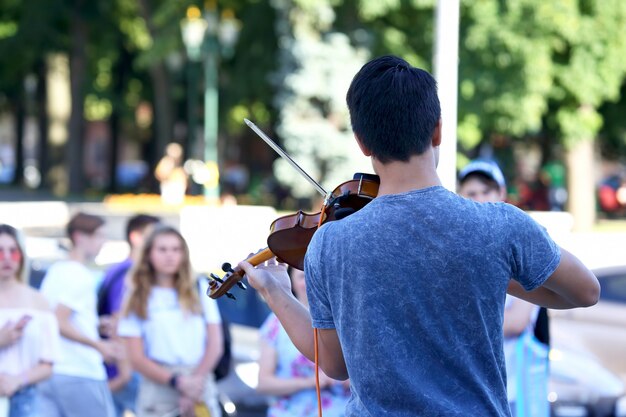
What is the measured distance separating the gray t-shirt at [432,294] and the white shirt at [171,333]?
362cm

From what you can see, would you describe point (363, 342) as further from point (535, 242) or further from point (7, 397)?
point (7, 397)

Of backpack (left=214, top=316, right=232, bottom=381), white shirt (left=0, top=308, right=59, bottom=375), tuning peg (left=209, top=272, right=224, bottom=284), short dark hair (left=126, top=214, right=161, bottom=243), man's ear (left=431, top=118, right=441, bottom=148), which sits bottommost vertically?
backpack (left=214, top=316, right=232, bottom=381)

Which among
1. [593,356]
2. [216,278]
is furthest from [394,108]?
[593,356]

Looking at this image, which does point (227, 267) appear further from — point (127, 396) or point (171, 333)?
point (127, 396)

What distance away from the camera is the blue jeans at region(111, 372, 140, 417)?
707cm

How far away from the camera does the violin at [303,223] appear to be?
9.39 ft

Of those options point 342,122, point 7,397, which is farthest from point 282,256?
point 342,122

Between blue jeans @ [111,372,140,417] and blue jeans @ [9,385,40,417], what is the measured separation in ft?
4.51

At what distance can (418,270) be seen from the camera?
8.08 ft

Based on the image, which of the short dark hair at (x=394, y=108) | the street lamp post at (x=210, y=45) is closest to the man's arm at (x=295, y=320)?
the short dark hair at (x=394, y=108)

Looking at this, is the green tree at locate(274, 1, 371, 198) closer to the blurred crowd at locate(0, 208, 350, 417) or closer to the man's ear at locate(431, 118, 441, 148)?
the blurred crowd at locate(0, 208, 350, 417)

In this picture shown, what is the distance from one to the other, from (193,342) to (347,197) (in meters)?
3.37

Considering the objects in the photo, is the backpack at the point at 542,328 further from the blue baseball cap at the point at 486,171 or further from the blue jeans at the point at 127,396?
the blue jeans at the point at 127,396

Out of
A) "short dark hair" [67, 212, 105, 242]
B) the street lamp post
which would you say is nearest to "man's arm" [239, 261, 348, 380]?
"short dark hair" [67, 212, 105, 242]
